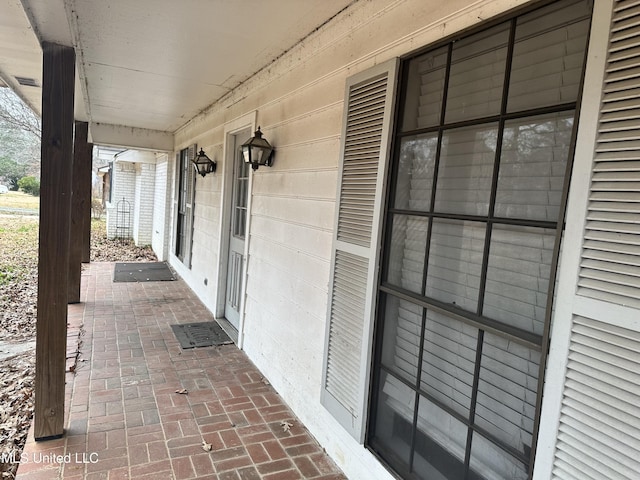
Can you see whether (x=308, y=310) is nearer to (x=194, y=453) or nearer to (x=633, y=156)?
(x=194, y=453)

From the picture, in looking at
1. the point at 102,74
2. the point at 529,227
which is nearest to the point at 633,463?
the point at 529,227

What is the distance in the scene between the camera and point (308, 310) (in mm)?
2789

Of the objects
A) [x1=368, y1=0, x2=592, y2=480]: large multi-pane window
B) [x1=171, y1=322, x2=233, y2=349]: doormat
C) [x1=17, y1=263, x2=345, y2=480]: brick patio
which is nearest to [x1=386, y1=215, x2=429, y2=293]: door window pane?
[x1=368, y1=0, x2=592, y2=480]: large multi-pane window

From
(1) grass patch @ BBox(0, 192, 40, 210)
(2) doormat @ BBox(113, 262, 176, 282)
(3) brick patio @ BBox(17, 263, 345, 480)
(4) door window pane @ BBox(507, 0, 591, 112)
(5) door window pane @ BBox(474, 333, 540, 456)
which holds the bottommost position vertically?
(3) brick patio @ BBox(17, 263, 345, 480)

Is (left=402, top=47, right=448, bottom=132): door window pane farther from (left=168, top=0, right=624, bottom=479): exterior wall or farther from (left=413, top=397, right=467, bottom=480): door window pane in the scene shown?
(left=413, top=397, right=467, bottom=480): door window pane

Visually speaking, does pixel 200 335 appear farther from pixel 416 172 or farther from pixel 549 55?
pixel 549 55

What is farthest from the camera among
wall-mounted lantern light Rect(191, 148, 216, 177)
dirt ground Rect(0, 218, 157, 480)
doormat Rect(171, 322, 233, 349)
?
wall-mounted lantern light Rect(191, 148, 216, 177)

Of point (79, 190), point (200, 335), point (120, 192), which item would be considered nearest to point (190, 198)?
point (79, 190)

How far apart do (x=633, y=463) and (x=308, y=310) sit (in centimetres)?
196

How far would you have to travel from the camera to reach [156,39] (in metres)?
3.07

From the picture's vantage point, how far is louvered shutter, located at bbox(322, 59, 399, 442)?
80.7 inches

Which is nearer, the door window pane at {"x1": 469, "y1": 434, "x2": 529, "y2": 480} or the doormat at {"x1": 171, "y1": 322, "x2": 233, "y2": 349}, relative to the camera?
the door window pane at {"x1": 469, "y1": 434, "x2": 529, "y2": 480}

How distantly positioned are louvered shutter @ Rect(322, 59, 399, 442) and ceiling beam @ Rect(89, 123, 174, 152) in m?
6.50

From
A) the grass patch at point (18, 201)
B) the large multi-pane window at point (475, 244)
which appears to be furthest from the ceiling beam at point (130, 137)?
the grass patch at point (18, 201)
